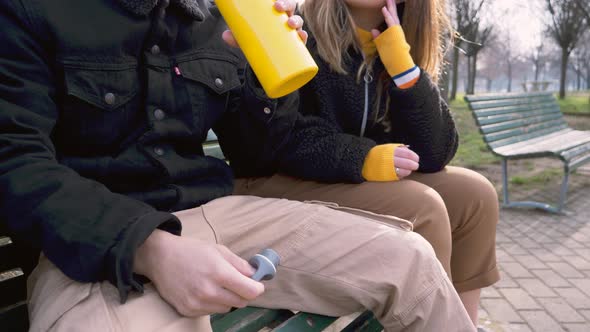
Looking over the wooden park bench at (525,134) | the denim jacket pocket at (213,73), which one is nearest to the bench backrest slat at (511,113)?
the wooden park bench at (525,134)

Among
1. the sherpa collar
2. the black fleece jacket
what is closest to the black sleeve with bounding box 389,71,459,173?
the black fleece jacket

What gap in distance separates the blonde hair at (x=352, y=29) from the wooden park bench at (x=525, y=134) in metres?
2.68

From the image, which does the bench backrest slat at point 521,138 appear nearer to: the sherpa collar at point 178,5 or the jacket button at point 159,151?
the sherpa collar at point 178,5

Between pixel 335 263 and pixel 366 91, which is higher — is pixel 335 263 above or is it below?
below

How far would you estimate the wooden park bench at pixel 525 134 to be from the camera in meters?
4.55

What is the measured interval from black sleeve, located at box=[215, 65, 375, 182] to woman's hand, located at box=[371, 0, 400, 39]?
1.28 feet

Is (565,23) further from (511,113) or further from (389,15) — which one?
(389,15)

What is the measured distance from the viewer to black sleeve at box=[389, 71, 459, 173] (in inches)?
75.2

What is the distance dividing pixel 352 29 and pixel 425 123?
0.47m

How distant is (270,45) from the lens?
3.56ft

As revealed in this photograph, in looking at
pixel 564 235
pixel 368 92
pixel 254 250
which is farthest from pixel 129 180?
pixel 564 235

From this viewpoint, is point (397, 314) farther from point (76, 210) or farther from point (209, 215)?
point (76, 210)

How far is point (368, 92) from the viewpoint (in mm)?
2014

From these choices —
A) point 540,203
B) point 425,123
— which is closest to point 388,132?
point 425,123
